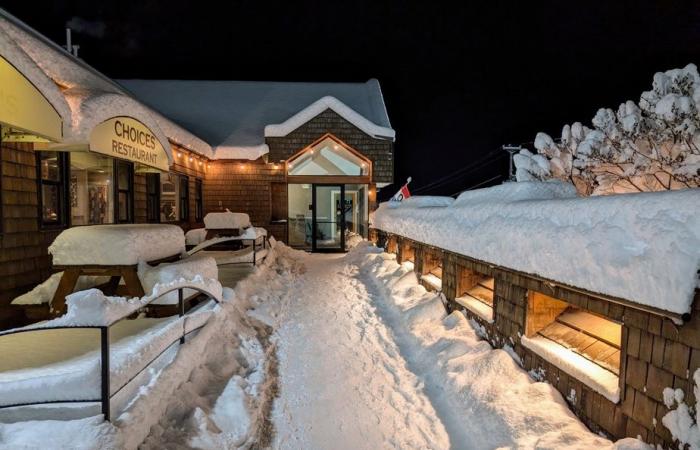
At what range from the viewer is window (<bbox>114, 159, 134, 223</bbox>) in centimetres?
888

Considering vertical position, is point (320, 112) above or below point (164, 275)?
above

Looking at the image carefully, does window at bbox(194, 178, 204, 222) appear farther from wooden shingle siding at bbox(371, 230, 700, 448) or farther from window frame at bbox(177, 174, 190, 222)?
wooden shingle siding at bbox(371, 230, 700, 448)

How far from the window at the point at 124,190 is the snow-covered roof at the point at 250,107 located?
564 cm

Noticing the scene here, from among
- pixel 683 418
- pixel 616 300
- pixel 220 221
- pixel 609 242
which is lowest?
pixel 683 418

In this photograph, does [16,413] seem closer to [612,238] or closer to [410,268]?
[612,238]

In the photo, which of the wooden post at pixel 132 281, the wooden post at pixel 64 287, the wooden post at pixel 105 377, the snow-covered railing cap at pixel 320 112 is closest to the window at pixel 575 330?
the wooden post at pixel 105 377

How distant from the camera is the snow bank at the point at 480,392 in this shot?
2.92 meters

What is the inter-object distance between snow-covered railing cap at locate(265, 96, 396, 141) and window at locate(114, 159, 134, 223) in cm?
647

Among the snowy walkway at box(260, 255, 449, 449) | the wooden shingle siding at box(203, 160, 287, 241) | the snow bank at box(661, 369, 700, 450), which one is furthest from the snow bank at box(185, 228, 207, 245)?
the snow bank at box(661, 369, 700, 450)

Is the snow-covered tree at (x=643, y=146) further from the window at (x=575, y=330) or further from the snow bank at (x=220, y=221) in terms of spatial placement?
the snow bank at (x=220, y=221)

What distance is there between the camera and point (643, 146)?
409 inches

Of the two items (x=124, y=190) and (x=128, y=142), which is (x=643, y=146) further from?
(x=124, y=190)

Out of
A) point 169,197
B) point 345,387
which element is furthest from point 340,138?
point 345,387

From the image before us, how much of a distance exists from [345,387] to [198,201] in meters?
12.0
